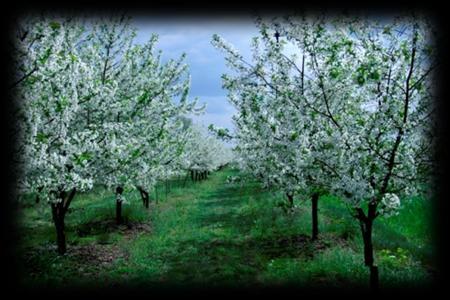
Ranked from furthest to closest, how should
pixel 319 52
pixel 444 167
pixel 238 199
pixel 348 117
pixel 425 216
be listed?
pixel 238 199 → pixel 425 216 → pixel 319 52 → pixel 348 117 → pixel 444 167

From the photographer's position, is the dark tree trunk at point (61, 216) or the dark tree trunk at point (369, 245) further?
the dark tree trunk at point (61, 216)

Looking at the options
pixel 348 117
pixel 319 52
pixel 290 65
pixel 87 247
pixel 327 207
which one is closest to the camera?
pixel 348 117

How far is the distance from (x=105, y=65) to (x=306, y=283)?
1187 cm

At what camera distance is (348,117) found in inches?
352

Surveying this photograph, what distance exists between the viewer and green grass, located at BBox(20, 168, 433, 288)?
10.6 metres

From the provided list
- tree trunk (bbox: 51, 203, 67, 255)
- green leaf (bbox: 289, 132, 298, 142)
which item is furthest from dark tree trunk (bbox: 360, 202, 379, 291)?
tree trunk (bbox: 51, 203, 67, 255)

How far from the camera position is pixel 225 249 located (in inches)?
565

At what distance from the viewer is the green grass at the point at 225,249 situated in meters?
10.6

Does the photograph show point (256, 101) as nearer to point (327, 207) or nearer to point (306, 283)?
point (306, 283)

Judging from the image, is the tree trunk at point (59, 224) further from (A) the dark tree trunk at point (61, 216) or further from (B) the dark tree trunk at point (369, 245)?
(B) the dark tree trunk at point (369, 245)

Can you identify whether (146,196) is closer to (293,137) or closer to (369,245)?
(293,137)

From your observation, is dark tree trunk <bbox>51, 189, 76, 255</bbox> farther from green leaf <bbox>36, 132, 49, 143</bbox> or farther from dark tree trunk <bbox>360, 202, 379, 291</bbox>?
dark tree trunk <bbox>360, 202, 379, 291</bbox>

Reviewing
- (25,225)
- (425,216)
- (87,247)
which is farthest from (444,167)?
(25,225)

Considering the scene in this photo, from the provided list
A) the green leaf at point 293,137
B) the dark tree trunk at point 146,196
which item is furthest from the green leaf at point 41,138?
the dark tree trunk at point 146,196
